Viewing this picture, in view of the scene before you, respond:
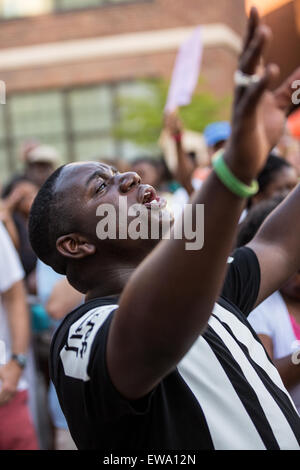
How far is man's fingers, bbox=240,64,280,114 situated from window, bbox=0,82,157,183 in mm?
16515

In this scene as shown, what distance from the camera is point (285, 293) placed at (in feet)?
8.45

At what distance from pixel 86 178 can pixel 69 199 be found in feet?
0.24

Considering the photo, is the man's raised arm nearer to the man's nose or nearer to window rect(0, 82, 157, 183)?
the man's nose

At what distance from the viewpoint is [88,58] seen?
17.8m

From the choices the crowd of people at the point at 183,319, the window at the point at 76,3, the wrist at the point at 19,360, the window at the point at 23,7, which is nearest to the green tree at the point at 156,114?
the window at the point at 76,3

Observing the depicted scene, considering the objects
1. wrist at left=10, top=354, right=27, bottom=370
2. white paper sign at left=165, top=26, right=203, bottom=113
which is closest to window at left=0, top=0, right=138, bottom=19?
white paper sign at left=165, top=26, right=203, bottom=113

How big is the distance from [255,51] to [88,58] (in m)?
17.4

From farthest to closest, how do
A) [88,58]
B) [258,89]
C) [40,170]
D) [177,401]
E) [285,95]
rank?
[88,58]
[40,170]
[177,401]
[285,95]
[258,89]

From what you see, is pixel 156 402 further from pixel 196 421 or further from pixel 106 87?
pixel 106 87

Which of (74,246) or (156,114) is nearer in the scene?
(74,246)

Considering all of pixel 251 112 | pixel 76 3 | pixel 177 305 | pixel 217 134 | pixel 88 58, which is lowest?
pixel 88 58

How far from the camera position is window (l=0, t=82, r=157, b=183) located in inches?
704

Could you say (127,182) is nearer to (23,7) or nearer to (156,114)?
(156,114)

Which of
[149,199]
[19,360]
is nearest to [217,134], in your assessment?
[19,360]
